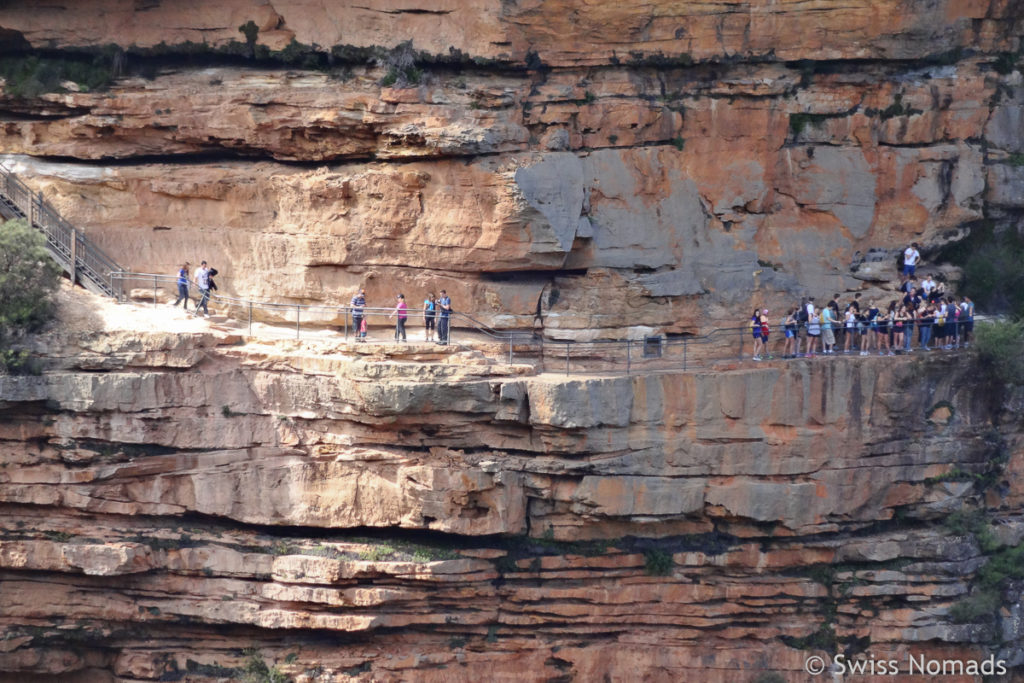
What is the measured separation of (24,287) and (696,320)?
36.1ft

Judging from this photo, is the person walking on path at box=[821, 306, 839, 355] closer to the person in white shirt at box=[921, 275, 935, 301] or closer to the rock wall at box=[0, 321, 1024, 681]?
the rock wall at box=[0, 321, 1024, 681]

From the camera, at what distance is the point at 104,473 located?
25.6 metres

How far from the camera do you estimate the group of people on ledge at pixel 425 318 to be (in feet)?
85.1

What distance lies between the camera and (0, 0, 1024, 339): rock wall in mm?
26609

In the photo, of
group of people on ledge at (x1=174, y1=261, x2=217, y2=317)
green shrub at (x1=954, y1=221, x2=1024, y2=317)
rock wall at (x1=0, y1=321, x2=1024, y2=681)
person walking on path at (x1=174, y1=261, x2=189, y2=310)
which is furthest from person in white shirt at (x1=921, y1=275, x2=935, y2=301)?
person walking on path at (x1=174, y1=261, x2=189, y2=310)

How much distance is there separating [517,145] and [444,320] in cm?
319

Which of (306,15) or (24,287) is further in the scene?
(306,15)

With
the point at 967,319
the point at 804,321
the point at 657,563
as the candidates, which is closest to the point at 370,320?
the point at 657,563

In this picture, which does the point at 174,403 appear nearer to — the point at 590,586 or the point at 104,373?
the point at 104,373

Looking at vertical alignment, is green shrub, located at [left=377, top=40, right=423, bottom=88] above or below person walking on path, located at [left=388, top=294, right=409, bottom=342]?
above

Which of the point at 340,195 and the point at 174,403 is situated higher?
the point at 340,195

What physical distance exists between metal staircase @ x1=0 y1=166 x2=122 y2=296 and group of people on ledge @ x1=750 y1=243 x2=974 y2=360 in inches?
437

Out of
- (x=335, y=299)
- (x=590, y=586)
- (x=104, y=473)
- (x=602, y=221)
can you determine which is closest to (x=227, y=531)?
(x=104, y=473)

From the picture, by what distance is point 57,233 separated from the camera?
27.1 meters
